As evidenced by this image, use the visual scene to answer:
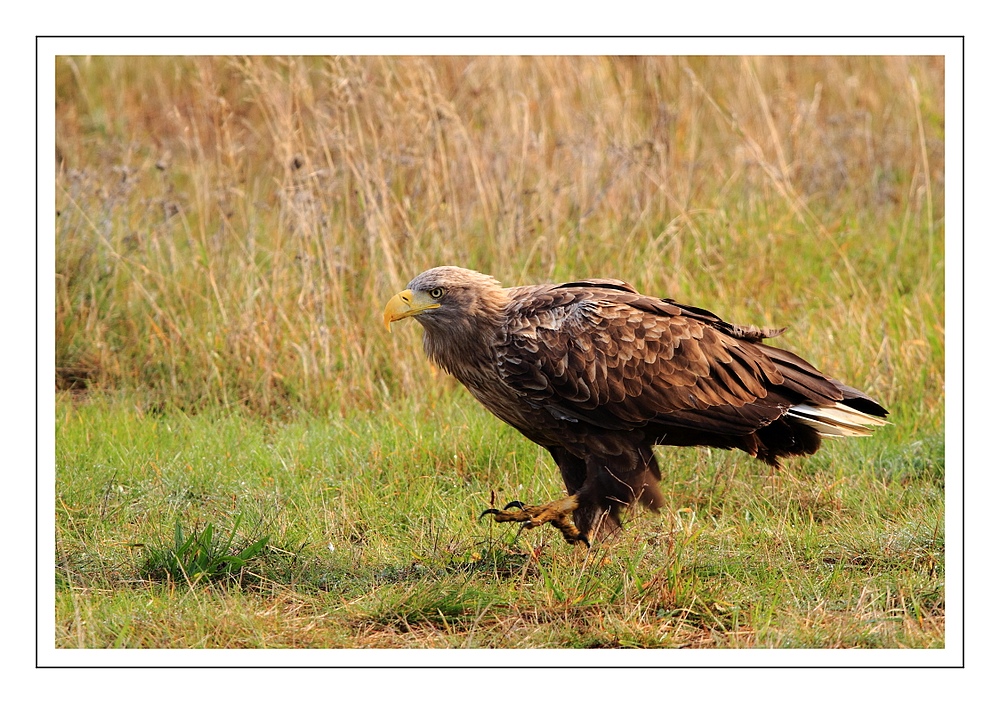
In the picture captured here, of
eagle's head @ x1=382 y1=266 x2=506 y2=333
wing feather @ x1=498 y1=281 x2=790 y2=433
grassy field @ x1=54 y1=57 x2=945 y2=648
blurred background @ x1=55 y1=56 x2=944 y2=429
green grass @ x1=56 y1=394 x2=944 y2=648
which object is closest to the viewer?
green grass @ x1=56 y1=394 x2=944 y2=648

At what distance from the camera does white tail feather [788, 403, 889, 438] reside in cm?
478

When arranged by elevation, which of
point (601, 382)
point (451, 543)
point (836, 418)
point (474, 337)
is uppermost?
point (474, 337)

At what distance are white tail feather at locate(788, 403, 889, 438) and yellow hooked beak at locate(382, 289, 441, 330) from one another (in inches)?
63.7

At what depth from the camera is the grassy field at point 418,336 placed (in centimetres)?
434

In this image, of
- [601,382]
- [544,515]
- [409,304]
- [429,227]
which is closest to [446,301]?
[409,304]

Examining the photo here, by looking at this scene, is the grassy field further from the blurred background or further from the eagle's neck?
the eagle's neck

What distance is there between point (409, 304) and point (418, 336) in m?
1.90

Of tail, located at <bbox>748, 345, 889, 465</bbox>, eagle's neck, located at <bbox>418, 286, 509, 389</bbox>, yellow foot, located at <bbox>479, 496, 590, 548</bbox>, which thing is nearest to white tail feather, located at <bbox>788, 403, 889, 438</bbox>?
tail, located at <bbox>748, 345, 889, 465</bbox>

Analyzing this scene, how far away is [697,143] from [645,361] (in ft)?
14.4

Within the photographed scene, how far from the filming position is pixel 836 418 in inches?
188

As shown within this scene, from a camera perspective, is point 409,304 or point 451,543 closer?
point 409,304

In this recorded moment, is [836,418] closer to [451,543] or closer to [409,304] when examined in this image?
[451,543]

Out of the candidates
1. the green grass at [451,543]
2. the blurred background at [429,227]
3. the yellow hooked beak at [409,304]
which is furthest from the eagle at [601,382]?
the blurred background at [429,227]

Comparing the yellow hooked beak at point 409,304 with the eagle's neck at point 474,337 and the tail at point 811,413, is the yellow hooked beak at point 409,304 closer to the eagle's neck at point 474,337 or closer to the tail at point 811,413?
the eagle's neck at point 474,337
